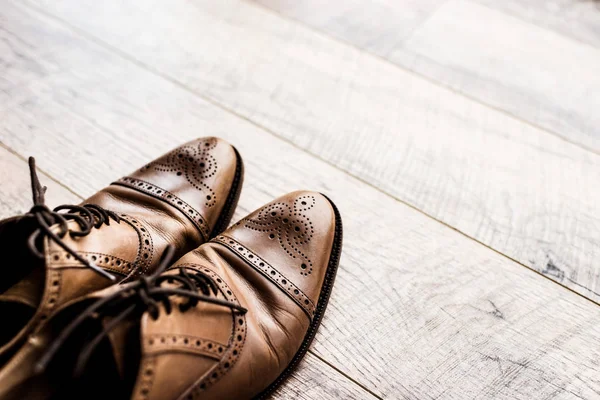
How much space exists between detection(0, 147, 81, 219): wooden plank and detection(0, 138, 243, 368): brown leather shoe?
0.57ft

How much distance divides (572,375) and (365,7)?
96cm

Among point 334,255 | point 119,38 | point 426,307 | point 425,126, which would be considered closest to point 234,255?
point 334,255

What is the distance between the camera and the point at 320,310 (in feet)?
2.40

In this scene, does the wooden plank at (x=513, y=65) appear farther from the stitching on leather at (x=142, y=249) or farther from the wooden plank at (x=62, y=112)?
the stitching on leather at (x=142, y=249)

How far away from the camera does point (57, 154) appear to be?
3.08 ft

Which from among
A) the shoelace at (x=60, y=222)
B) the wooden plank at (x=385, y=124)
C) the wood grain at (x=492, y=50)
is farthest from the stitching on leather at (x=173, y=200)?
the wood grain at (x=492, y=50)

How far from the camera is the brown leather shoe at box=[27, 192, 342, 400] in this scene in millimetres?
527

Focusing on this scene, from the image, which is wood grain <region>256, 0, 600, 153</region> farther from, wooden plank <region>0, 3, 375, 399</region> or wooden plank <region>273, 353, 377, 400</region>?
wooden plank <region>273, 353, 377, 400</region>

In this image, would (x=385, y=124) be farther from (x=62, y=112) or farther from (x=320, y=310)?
(x=62, y=112)

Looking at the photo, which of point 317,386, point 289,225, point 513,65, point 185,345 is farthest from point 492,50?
point 185,345

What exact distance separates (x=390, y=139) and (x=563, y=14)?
2.27 feet

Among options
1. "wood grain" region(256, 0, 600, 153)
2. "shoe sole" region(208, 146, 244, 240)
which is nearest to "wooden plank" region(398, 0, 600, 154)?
"wood grain" region(256, 0, 600, 153)

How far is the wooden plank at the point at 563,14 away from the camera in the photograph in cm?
128

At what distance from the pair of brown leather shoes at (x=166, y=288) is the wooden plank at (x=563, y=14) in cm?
89
